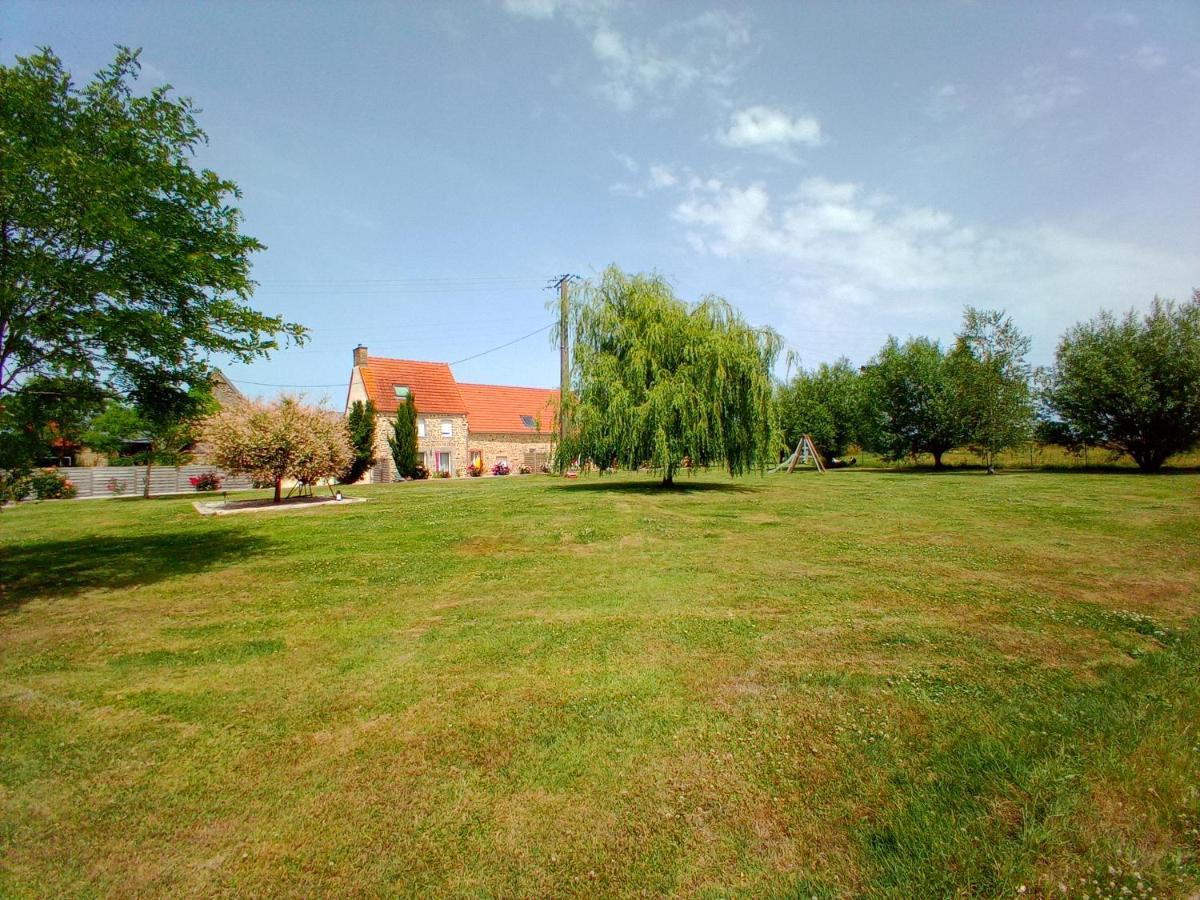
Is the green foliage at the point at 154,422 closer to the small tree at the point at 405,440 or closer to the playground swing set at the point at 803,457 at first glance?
the small tree at the point at 405,440

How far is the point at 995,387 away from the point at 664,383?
79.0 ft

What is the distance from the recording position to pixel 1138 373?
26484mm

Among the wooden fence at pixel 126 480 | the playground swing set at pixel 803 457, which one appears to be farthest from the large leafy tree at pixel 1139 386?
the wooden fence at pixel 126 480

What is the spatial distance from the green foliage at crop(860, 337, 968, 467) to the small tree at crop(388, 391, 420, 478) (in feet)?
99.4

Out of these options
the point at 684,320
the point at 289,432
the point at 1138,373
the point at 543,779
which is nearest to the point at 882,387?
the point at 1138,373

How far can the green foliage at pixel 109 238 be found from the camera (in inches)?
278

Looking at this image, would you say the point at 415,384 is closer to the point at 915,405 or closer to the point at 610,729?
the point at 915,405

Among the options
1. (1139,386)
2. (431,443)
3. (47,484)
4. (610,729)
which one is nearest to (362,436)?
(431,443)

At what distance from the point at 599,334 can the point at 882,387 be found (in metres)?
28.1

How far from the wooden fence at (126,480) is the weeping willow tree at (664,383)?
20.5m

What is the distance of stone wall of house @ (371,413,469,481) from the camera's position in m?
35.3

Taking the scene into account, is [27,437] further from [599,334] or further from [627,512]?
[599,334]

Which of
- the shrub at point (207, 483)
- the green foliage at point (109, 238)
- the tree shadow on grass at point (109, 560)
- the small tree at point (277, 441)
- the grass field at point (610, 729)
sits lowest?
the grass field at point (610, 729)

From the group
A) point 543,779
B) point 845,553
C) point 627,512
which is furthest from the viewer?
point 627,512
